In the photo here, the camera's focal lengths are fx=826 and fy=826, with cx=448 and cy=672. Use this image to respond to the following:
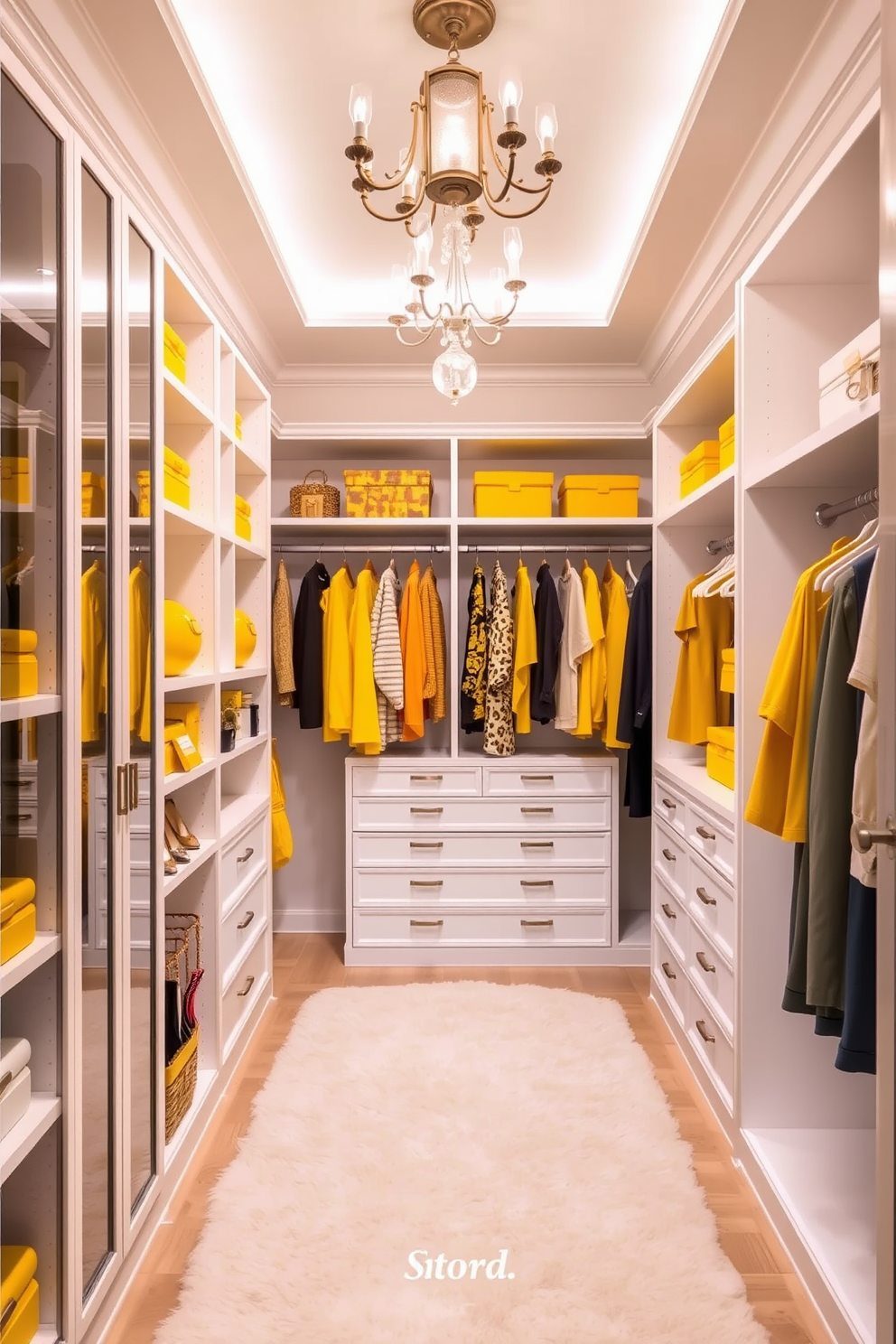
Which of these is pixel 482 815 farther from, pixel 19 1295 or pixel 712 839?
pixel 19 1295

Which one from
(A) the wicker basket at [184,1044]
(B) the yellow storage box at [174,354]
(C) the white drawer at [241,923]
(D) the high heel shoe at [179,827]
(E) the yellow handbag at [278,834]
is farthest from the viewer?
(E) the yellow handbag at [278,834]

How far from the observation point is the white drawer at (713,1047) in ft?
7.41

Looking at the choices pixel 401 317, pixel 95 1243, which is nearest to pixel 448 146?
pixel 401 317

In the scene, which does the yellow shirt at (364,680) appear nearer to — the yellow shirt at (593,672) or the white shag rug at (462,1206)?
the yellow shirt at (593,672)

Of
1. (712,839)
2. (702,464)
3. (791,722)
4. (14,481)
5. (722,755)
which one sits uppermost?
(702,464)

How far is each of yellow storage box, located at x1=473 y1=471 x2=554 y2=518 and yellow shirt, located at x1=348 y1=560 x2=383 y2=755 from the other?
612 millimetres

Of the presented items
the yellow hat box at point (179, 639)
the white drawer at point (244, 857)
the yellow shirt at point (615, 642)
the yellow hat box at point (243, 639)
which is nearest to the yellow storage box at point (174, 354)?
the yellow hat box at point (179, 639)

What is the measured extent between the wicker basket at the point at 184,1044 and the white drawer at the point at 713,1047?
144cm

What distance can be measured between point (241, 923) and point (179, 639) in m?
1.10

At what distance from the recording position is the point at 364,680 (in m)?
3.49

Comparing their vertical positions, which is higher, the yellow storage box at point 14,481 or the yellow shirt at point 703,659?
the yellow storage box at point 14,481

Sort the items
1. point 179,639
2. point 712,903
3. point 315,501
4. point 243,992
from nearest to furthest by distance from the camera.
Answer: point 179,639 < point 712,903 < point 243,992 < point 315,501

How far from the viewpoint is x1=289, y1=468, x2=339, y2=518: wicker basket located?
3635 millimetres

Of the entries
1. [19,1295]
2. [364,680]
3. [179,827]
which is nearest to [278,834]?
[364,680]
